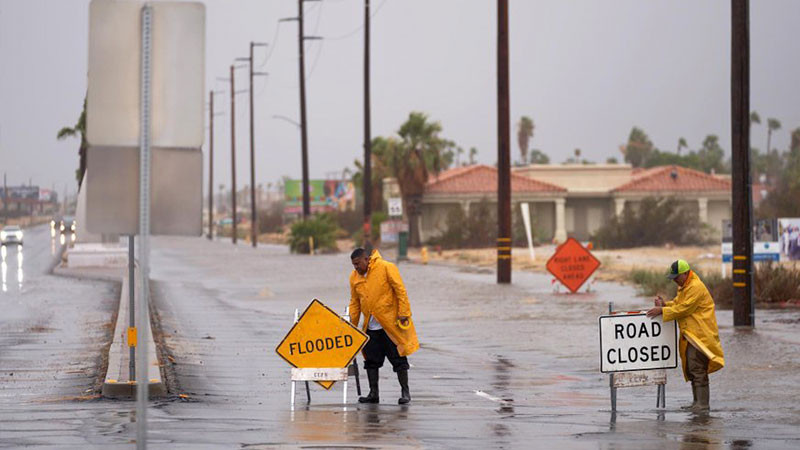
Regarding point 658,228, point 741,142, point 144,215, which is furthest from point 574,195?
point 144,215

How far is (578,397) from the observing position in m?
15.2

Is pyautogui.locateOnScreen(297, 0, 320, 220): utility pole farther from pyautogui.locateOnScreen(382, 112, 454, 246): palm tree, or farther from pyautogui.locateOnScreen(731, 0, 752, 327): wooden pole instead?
pyautogui.locateOnScreen(731, 0, 752, 327): wooden pole

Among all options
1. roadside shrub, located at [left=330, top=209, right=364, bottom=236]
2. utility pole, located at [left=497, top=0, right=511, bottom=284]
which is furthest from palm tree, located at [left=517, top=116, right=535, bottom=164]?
utility pole, located at [left=497, top=0, right=511, bottom=284]

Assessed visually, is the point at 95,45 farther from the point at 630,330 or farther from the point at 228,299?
the point at 228,299

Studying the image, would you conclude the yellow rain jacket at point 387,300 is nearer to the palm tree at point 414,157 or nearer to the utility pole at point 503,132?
the utility pole at point 503,132

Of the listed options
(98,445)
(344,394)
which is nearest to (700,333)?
(344,394)

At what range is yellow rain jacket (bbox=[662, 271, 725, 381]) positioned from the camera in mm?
13414

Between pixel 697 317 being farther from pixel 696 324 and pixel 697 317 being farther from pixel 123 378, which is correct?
pixel 123 378

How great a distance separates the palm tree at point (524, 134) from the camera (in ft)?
602

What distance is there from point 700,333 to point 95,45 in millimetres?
7968

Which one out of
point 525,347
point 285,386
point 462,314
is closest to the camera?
point 285,386

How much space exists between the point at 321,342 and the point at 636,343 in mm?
3215

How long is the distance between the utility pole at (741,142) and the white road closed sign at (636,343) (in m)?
8.84

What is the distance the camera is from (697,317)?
44.4 feet
